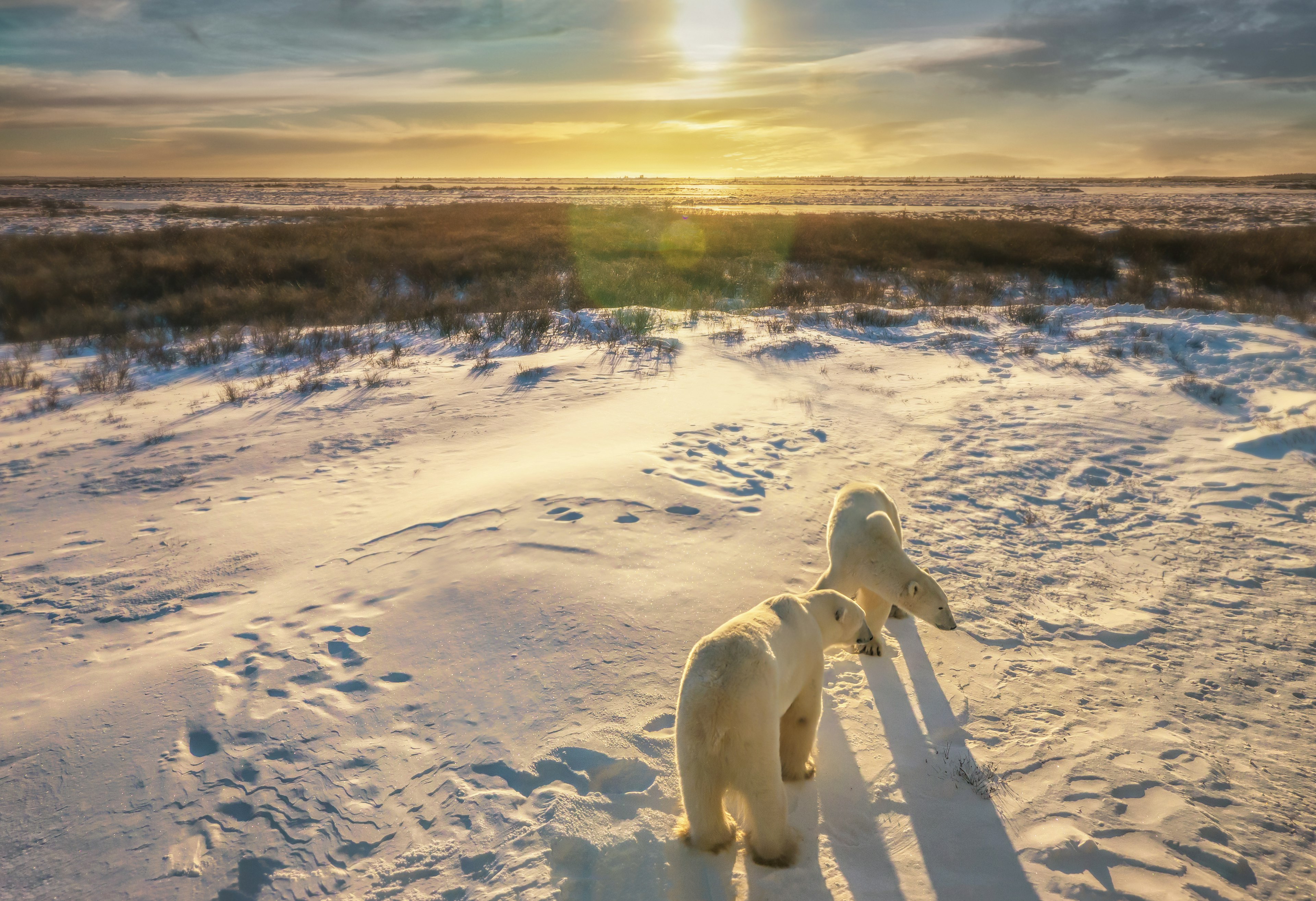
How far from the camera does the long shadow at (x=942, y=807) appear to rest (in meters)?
2.77

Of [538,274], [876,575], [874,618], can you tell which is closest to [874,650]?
[874,618]

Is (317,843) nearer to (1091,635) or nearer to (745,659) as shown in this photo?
(745,659)

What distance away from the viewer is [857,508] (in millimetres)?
4734

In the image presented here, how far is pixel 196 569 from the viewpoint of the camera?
5273mm

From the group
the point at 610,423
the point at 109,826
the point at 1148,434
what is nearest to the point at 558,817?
the point at 109,826

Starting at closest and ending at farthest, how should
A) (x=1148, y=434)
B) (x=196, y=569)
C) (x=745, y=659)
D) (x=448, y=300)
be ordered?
(x=745, y=659) → (x=196, y=569) → (x=1148, y=434) → (x=448, y=300)

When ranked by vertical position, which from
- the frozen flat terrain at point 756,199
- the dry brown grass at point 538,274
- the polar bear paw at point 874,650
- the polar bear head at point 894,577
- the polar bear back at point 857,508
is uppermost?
the frozen flat terrain at point 756,199

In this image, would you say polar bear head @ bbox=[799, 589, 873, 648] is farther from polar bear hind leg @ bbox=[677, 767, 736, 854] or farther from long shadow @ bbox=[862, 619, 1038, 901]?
Result: polar bear hind leg @ bbox=[677, 767, 736, 854]

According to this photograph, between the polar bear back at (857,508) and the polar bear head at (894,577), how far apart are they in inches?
4.3

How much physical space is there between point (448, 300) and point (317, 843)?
1623cm

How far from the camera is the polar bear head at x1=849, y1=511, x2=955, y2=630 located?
4223 millimetres

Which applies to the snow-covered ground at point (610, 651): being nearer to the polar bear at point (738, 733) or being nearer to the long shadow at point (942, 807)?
the long shadow at point (942, 807)

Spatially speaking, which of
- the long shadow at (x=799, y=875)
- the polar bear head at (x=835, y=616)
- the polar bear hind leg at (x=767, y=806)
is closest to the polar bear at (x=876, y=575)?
the polar bear head at (x=835, y=616)

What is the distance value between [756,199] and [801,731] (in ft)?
260
